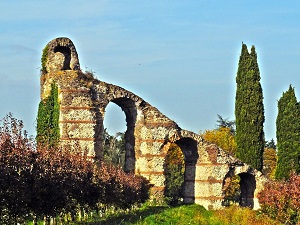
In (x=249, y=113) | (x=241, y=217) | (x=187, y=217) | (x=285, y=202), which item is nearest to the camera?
(x=187, y=217)

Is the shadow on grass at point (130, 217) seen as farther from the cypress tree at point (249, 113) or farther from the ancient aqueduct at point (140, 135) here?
the cypress tree at point (249, 113)

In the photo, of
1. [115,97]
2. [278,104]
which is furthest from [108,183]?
[278,104]

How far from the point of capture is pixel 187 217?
33.0m

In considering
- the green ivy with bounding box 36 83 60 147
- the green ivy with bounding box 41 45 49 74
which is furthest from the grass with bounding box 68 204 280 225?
the green ivy with bounding box 41 45 49 74

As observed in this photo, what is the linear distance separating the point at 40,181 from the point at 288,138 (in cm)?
2374

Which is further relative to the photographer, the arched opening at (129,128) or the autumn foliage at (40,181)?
the arched opening at (129,128)

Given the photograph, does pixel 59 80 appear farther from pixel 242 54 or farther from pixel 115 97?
pixel 242 54

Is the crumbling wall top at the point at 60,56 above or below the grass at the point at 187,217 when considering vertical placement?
above

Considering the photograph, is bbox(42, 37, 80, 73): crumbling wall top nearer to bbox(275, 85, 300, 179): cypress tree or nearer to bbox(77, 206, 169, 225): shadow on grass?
bbox(77, 206, 169, 225): shadow on grass

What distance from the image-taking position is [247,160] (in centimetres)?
4103

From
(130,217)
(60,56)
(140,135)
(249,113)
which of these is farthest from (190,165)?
(130,217)

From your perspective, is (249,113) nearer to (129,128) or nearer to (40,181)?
(129,128)

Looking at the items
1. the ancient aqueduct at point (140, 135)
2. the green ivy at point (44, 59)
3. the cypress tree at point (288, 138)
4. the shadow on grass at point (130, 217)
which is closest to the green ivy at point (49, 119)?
the ancient aqueduct at point (140, 135)

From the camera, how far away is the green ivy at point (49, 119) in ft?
111
